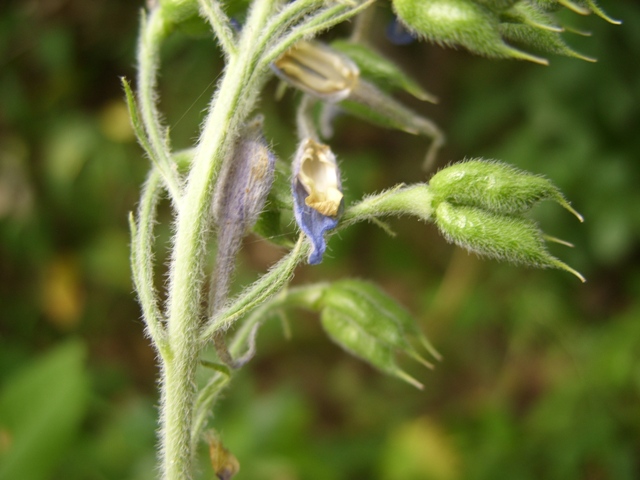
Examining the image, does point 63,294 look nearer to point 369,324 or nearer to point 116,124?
point 116,124

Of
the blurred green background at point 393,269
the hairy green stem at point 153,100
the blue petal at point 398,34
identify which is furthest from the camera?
the blurred green background at point 393,269

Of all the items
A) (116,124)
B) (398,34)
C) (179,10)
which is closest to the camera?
(179,10)

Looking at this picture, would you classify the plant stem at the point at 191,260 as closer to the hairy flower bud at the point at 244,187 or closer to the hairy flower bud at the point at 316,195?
the hairy flower bud at the point at 244,187

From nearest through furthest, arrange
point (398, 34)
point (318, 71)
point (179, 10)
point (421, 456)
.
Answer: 1. point (179, 10)
2. point (318, 71)
3. point (398, 34)
4. point (421, 456)

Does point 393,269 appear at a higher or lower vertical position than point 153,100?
lower

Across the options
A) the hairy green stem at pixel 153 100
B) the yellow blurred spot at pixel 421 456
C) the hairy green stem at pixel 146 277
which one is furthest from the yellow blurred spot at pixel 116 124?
the hairy green stem at pixel 146 277

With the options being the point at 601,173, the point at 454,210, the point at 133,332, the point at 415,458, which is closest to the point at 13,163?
the point at 133,332

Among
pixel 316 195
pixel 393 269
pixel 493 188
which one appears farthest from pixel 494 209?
pixel 393 269
